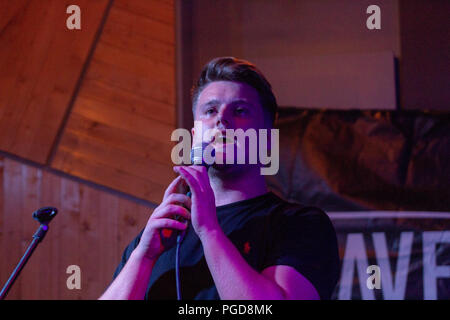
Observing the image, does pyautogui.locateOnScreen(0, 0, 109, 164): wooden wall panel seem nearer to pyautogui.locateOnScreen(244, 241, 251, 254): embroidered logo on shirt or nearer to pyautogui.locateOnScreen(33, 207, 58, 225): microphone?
pyautogui.locateOnScreen(33, 207, 58, 225): microphone

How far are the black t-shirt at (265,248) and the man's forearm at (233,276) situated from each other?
13 centimetres

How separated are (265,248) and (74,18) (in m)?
2.89

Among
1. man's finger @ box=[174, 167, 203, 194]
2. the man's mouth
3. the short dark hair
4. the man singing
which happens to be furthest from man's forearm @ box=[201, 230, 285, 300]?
the short dark hair

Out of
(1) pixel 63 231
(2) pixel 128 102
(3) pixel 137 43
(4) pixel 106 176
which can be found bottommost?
(1) pixel 63 231

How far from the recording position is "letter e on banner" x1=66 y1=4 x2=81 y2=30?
3.69 meters

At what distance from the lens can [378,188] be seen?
10.5 feet

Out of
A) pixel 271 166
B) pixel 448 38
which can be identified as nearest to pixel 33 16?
pixel 271 166

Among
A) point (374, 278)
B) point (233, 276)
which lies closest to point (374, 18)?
point (374, 278)

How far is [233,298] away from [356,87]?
2.64 m

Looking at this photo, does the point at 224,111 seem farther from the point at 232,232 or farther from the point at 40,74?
the point at 40,74

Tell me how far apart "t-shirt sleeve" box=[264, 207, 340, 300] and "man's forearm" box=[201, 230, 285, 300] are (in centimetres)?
13

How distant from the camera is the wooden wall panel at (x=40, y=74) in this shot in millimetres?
3633

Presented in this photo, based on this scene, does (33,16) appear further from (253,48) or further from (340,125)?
(340,125)

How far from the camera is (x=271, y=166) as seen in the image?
11.0 feet
